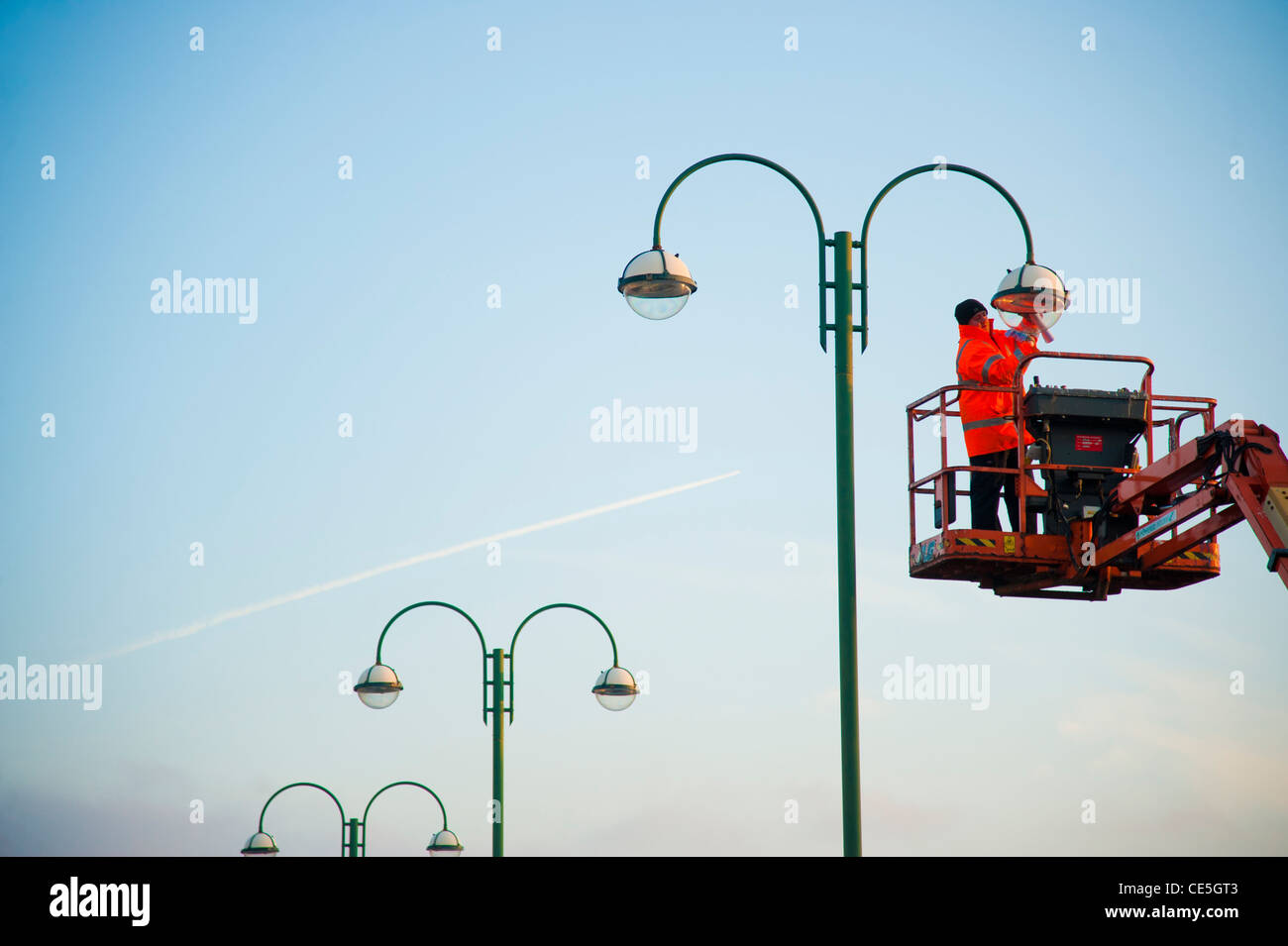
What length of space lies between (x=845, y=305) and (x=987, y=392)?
403 centimetres

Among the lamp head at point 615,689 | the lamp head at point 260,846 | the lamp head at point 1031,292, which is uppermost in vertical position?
the lamp head at point 1031,292

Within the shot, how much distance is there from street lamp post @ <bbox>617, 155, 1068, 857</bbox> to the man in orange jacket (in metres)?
1.33

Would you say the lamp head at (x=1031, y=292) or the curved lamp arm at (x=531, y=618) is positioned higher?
the lamp head at (x=1031, y=292)

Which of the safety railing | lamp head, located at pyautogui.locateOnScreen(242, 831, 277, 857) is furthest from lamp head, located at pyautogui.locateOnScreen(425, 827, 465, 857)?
the safety railing

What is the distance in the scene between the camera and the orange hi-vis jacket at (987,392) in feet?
54.3

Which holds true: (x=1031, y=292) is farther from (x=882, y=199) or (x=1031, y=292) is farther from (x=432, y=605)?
(x=432, y=605)

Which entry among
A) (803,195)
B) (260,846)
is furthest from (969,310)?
(260,846)

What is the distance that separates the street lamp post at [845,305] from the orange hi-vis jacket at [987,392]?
1.32 meters

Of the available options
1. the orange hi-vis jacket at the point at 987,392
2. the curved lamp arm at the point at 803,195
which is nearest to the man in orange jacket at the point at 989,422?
the orange hi-vis jacket at the point at 987,392

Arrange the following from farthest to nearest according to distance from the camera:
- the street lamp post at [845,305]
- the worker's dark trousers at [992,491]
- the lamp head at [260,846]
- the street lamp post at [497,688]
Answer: the lamp head at [260,846], the street lamp post at [497,688], the worker's dark trousers at [992,491], the street lamp post at [845,305]

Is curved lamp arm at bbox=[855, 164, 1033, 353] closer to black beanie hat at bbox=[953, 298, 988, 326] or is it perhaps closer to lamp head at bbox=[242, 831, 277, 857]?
black beanie hat at bbox=[953, 298, 988, 326]

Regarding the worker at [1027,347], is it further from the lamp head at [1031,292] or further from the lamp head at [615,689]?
the lamp head at [615,689]

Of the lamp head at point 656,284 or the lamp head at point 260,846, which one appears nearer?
the lamp head at point 656,284
